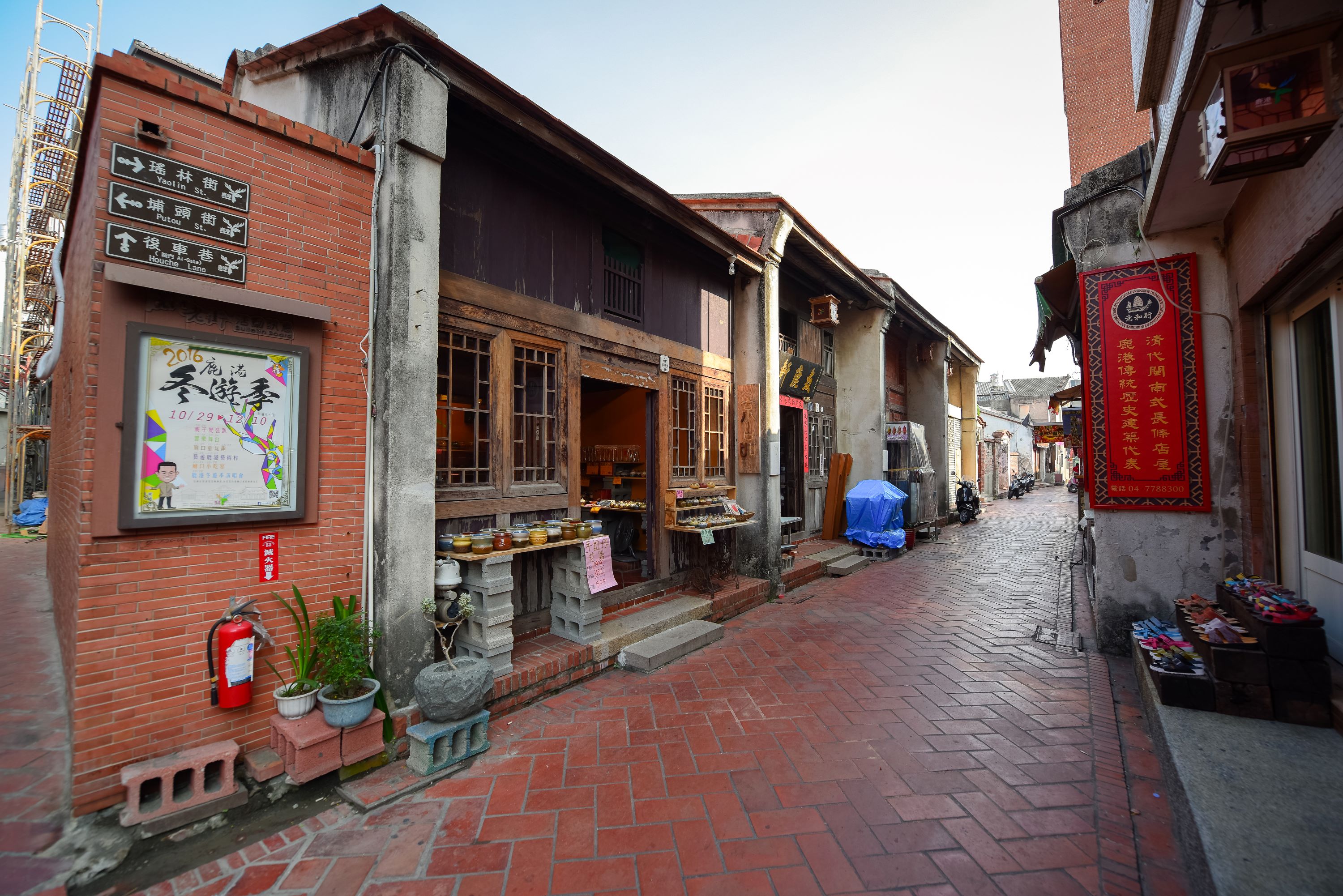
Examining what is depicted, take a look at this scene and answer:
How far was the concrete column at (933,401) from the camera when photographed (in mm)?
16625

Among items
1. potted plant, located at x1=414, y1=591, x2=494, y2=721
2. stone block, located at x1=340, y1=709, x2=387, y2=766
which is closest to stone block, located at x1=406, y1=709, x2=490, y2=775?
potted plant, located at x1=414, y1=591, x2=494, y2=721

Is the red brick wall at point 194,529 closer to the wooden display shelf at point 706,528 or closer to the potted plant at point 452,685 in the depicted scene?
the potted plant at point 452,685

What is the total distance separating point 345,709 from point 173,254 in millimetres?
2829

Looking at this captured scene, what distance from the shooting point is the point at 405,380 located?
12.6 feet

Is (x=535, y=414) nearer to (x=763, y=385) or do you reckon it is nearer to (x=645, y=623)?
(x=645, y=623)


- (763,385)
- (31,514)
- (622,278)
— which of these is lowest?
(31,514)

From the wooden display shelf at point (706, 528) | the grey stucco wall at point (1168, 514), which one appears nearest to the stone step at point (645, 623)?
the wooden display shelf at point (706, 528)

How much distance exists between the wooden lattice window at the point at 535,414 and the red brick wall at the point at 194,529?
58.3 inches

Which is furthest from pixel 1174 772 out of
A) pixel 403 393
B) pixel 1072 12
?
pixel 1072 12

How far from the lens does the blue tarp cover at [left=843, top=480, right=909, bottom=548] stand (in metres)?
10.9

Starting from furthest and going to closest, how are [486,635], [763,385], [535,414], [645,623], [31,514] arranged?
[31,514] < [763,385] < [645,623] < [535,414] < [486,635]

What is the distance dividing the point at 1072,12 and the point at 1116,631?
9781mm

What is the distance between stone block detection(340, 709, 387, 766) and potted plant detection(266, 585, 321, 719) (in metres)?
0.29

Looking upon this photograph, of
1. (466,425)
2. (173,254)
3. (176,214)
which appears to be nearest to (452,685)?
(466,425)
